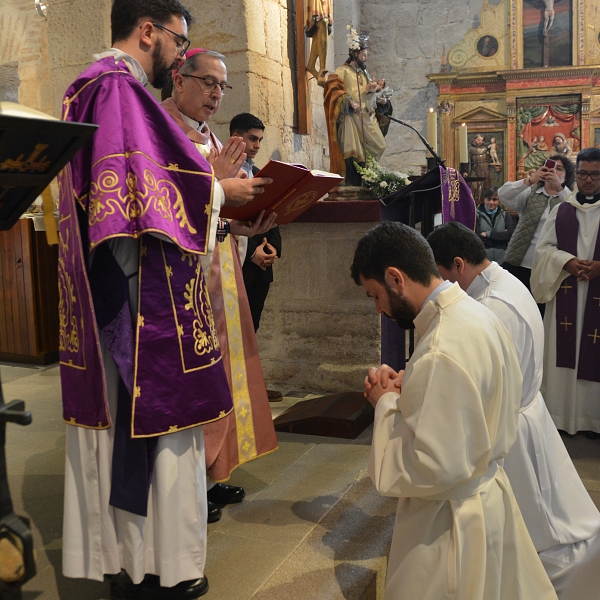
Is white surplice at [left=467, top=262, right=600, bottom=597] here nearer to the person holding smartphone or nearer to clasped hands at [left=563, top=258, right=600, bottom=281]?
clasped hands at [left=563, top=258, right=600, bottom=281]

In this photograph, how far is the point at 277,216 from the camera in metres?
2.82

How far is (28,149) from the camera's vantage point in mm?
1343

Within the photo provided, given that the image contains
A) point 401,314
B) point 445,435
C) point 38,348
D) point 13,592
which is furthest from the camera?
point 38,348

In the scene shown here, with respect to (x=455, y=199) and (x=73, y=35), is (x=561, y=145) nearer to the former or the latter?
(x=455, y=199)

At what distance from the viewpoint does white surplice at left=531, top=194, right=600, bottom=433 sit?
445 cm

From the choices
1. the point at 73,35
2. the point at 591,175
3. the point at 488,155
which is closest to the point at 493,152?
the point at 488,155

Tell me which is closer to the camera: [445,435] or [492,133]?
[445,435]

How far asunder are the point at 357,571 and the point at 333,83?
4.19 m

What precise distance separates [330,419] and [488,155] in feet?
26.7

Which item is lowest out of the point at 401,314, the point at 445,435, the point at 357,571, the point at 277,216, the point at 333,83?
the point at 357,571

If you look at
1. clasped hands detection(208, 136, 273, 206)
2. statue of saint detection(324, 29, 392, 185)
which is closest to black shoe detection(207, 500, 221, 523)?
clasped hands detection(208, 136, 273, 206)

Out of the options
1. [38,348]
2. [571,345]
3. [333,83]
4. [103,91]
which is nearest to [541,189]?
[571,345]

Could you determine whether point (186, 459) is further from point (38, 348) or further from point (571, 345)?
point (38, 348)

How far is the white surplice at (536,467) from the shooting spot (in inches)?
106
